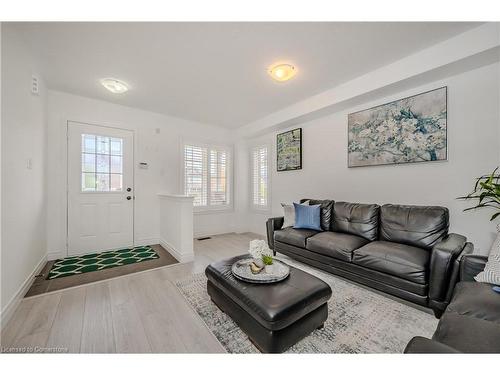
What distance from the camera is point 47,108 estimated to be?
10.3 ft

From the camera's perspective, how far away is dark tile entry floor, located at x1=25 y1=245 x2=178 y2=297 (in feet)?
7.42

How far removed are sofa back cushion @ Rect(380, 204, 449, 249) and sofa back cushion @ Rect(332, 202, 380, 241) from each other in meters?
0.09

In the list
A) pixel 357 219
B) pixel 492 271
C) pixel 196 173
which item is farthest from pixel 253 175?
pixel 492 271

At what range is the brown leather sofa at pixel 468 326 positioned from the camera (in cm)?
85

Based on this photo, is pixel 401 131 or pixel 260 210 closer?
pixel 401 131

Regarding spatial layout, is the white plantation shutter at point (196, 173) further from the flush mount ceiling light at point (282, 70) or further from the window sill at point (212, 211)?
the flush mount ceiling light at point (282, 70)

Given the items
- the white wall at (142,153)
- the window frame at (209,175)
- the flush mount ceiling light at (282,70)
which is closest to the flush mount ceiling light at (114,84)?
the white wall at (142,153)

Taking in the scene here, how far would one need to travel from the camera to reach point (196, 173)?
466cm

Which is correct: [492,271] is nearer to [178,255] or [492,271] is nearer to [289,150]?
[289,150]

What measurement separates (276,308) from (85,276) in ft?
8.49

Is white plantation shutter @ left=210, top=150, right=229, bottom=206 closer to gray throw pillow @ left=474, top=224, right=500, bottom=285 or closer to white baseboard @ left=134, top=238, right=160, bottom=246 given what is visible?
white baseboard @ left=134, top=238, right=160, bottom=246

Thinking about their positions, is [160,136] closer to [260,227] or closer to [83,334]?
[260,227]

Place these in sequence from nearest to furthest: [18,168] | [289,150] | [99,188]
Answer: [18,168] < [99,188] < [289,150]

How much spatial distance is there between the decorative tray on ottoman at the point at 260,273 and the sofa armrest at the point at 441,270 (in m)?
1.22
